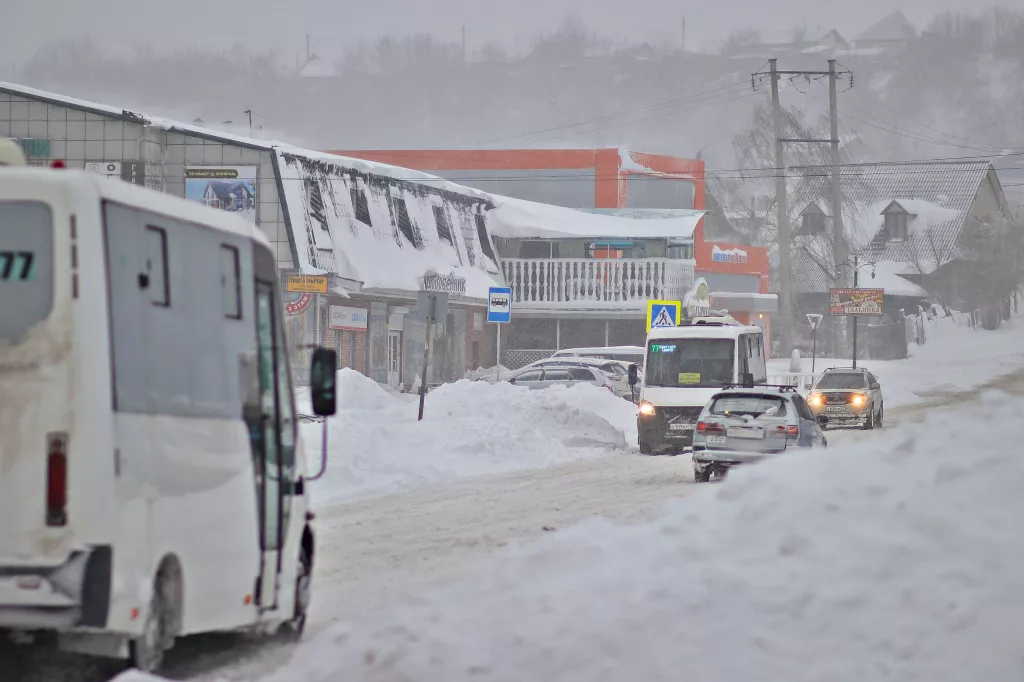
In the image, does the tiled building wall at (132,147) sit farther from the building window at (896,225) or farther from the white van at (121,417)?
the building window at (896,225)

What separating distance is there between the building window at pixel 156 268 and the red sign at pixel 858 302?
58601mm

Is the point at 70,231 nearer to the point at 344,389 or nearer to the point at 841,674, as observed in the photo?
the point at 841,674

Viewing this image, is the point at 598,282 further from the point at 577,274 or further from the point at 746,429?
the point at 746,429

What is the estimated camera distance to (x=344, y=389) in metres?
33.3

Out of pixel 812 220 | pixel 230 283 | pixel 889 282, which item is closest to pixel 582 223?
pixel 889 282

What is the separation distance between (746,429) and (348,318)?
23104 mm

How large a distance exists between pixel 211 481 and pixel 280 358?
4.64ft

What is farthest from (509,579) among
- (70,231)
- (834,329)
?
(834,329)

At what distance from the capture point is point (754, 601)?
25.1 feet

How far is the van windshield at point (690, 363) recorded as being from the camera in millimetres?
29703

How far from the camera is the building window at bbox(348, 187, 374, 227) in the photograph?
44.2 metres

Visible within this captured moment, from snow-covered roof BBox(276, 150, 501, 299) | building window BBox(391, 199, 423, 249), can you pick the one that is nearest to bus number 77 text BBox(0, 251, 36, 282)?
snow-covered roof BBox(276, 150, 501, 299)

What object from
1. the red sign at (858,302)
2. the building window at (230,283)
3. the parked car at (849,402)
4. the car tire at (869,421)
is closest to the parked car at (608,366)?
the parked car at (849,402)

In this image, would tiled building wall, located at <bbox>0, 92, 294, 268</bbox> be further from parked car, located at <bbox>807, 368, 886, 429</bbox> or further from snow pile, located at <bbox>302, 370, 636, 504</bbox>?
parked car, located at <bbox>807, 368, 886, 429</bbox>
